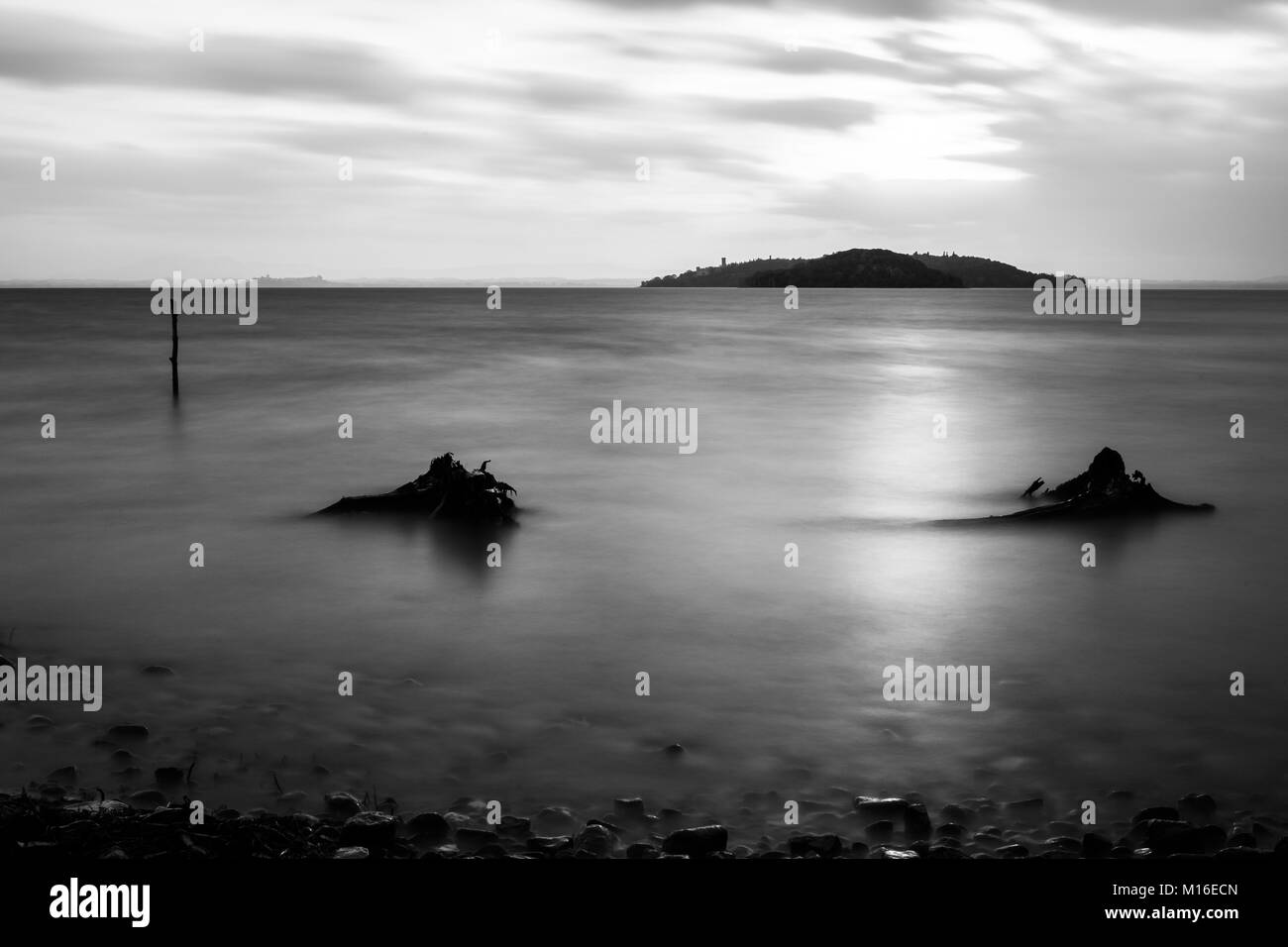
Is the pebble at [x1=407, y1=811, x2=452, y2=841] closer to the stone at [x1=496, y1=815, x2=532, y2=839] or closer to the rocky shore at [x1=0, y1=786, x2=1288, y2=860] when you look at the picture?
the rocky shore at [x1=0, y1=786, x2=1288, y2=860]

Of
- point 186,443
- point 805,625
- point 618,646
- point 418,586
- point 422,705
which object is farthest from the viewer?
point 186,443

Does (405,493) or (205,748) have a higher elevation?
(405,493)

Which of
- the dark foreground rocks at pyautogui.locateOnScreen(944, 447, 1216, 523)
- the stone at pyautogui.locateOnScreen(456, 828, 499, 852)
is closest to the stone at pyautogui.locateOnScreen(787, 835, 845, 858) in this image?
the stone at pyautogui.locateOnScreen(456, 828, 499, 852)

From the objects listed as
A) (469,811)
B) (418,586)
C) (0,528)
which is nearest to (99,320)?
(0,528)

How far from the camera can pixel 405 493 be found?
602 inches

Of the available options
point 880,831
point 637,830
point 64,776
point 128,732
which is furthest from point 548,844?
point 128,732

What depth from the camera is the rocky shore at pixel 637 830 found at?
5633 millimetres

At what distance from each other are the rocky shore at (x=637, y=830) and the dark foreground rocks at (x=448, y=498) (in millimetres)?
8170

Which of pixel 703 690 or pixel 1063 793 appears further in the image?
pixel 703 690

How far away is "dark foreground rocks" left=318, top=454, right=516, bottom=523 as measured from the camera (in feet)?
48.6

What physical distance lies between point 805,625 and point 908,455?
12468 millimetres
